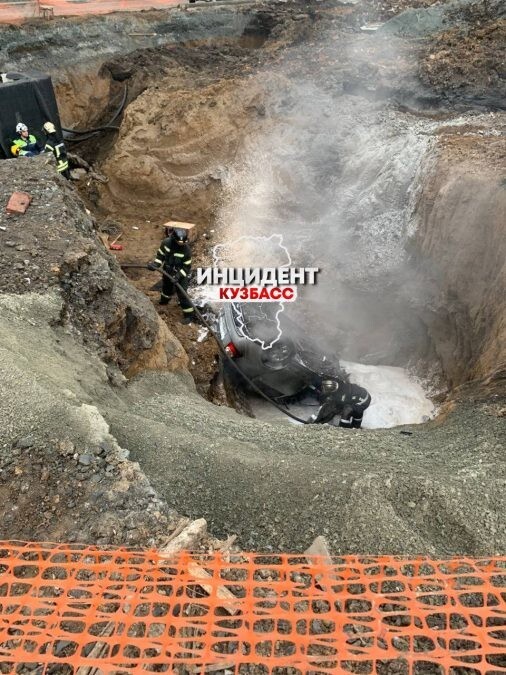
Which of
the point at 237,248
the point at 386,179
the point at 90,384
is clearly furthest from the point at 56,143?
the point at 90,384

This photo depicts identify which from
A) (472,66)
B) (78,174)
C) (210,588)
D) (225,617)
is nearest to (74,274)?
(210,588)

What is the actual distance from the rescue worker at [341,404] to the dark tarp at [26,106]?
31.6ft

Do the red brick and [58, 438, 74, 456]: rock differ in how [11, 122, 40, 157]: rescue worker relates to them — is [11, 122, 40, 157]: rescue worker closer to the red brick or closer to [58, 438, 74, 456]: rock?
the red brick

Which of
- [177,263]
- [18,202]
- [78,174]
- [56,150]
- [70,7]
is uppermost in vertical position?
[70,7]

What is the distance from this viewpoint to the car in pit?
27.9 ft

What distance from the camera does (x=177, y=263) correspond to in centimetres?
970

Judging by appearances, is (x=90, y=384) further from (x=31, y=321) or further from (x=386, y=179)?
(x=386, y=179)

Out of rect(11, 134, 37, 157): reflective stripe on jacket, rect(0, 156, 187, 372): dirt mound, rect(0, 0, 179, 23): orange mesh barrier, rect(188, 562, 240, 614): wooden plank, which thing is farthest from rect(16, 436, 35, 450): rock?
rect(0, 0, 179, 23): orange mesh barrier

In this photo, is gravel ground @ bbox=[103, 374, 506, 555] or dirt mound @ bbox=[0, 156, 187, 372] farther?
dirt mound @ bbox=[0, 156, 187, 372]

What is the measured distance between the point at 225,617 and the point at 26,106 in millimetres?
13673

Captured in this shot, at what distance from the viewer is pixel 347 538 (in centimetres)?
372

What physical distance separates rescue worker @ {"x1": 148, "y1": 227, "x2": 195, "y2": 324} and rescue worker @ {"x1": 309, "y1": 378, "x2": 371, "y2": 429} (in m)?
A: 3.10

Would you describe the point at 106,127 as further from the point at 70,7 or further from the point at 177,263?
the point at 177,263

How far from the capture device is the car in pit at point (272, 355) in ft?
27.9
